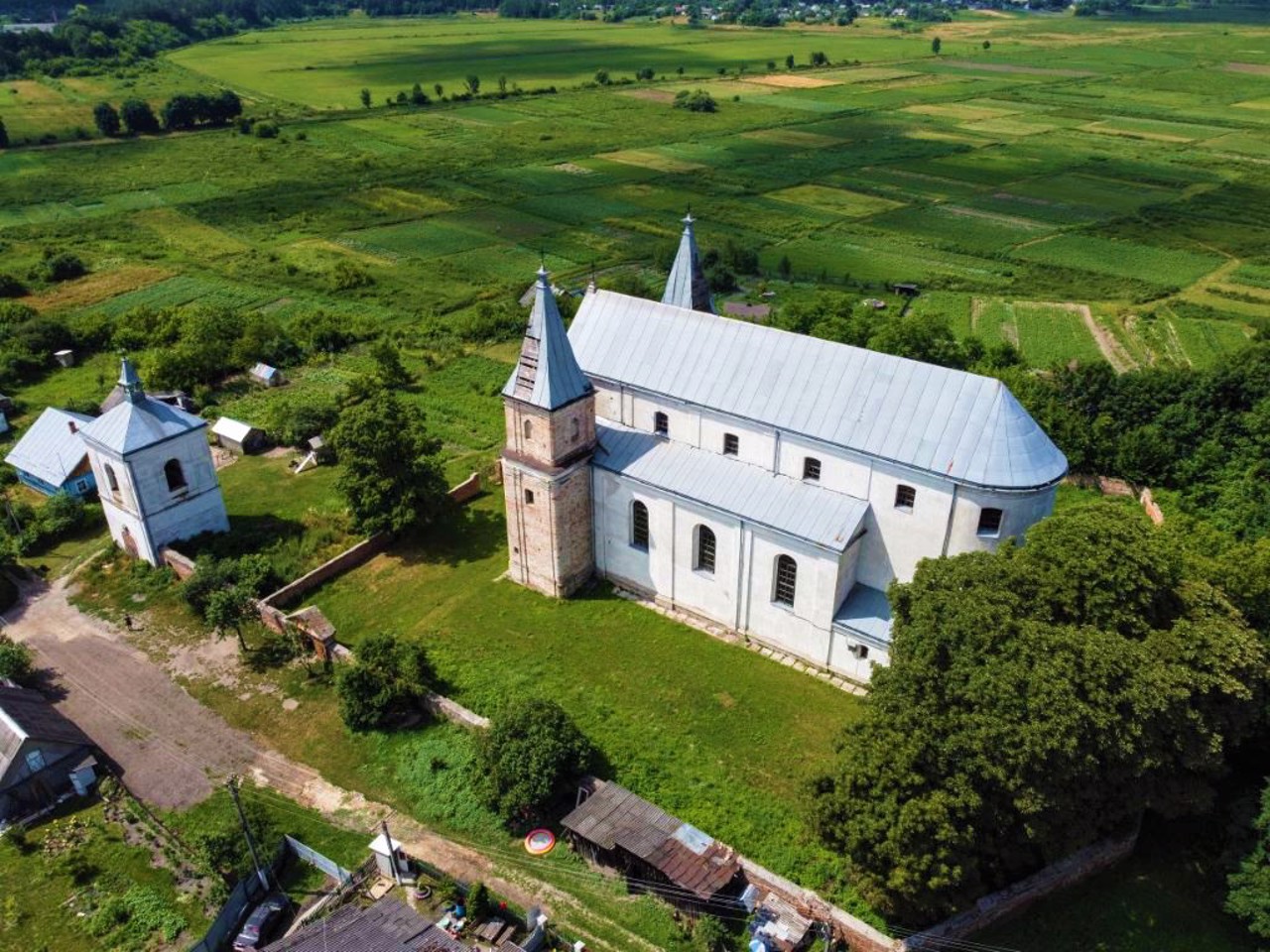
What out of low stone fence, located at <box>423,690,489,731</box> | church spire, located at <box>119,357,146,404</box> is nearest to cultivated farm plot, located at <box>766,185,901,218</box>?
church spire, located at <box>119,357,146,404</box>

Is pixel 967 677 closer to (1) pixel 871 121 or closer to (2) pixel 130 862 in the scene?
(2) pixel 130 862

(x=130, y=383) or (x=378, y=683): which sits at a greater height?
(x=130, y=383)

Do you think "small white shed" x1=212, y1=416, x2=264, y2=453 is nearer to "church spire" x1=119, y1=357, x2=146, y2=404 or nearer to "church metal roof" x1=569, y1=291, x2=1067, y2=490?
"church spire" x1=119, y1=357, x2=146, y2=404

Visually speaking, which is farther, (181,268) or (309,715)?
(181,268)

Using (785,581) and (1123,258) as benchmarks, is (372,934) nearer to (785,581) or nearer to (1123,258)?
(785,581)

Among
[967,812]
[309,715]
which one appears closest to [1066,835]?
[967,812]

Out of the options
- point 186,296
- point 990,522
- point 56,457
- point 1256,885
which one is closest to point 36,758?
point 56,457
